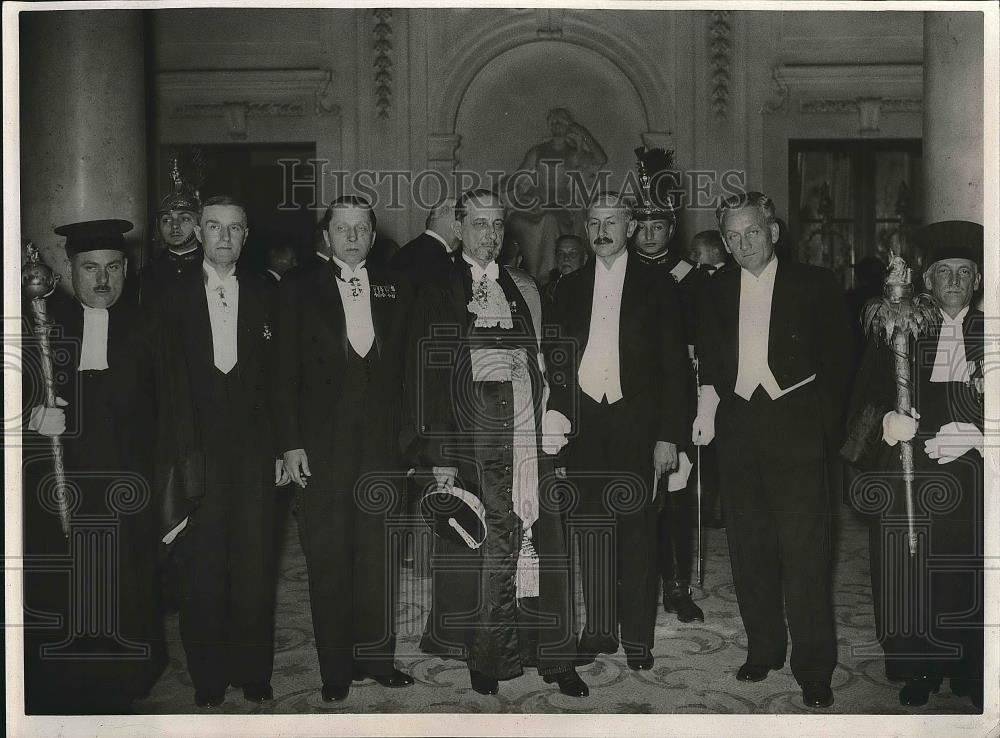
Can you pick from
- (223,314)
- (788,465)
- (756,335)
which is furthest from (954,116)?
(223,314)

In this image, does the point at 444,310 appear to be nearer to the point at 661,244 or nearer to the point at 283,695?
the point at 661,244

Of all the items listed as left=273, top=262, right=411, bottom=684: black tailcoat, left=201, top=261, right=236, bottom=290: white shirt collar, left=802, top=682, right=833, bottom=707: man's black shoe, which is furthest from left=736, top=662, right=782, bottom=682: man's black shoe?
left=201, top=261, right=236, bottom=290: white shirt collar

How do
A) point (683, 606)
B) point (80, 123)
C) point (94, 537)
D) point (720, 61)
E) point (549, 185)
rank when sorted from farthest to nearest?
point (720, 61) → point (549, 185) → point (683, 606) → point (80, 123) → point (94, 537)

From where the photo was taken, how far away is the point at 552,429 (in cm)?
351

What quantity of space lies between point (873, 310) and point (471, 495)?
5.64 feet

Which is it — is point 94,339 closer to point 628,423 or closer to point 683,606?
point 628,423

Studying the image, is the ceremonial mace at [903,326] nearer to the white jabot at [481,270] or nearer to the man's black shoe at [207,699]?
the white jabot at [481,270]

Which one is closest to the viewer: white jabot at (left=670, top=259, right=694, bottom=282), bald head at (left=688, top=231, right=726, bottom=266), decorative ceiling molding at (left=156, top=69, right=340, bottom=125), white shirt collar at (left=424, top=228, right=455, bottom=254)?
white shirt collar at (left=424, top=228, right=455, bottom=254)

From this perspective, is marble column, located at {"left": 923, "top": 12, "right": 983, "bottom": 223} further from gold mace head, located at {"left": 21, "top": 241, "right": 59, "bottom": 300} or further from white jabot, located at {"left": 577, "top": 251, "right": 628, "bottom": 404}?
gold mace head, located at {"left": 21, "top": 241, "right": 59, "bottom": 300}

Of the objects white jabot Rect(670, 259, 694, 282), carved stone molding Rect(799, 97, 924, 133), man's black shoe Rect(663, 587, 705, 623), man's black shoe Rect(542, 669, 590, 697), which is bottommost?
man's black shoe Rect(542, 669, 590, 697)

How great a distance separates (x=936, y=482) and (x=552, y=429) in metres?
1.49

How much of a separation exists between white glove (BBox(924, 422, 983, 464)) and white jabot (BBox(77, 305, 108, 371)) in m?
3.12

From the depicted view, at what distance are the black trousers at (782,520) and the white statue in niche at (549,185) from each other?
2.60 m

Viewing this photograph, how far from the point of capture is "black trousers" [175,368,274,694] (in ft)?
11.2
